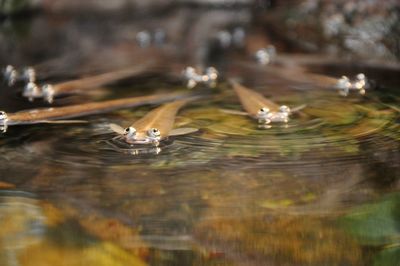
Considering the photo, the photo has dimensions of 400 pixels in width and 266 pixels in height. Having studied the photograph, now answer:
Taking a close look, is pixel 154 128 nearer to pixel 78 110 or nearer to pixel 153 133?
pixel 153 133

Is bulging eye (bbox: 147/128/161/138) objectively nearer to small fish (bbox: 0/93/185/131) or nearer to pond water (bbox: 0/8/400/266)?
pond water (bbox: 0/8/400/266)

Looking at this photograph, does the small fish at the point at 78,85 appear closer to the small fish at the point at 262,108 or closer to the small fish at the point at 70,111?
the small fish at the point at 70,111

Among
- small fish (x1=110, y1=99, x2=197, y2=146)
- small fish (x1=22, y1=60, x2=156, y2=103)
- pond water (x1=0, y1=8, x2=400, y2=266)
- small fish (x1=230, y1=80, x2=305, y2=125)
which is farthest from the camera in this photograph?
small fish (x1=22, y1=60, x2=156, y2=103)

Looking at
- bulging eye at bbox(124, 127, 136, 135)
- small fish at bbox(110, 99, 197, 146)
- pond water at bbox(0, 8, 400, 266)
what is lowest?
pond water at bbox(0, 8, 400, 266)

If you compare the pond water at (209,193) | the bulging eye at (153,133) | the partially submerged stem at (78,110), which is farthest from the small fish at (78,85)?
the bulging eye at (153,133)

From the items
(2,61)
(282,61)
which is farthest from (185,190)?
(2,61)

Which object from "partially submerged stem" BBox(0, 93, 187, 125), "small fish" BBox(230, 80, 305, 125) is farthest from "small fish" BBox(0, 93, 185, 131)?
"small fish" BBox(230, 80, 305, 125)

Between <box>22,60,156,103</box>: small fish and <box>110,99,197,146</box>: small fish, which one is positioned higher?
<box>22,60,156,103</box>: small fish

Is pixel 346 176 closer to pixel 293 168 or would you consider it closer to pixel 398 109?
pixel 293 168
